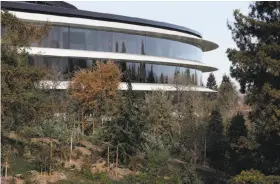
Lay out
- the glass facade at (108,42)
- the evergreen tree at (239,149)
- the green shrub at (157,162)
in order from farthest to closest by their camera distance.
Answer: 1. the glass facade at (108,42)
2. the green shrub at (157,162)
3. the evergreen tree at (239,149)

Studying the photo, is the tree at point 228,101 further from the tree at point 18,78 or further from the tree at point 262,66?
the tree at point 18,78

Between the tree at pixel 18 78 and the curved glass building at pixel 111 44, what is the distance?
730 inches

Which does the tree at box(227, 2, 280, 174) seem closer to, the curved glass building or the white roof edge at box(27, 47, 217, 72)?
the curved glass building

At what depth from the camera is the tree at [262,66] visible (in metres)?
17.9

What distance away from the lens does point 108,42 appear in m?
41.8

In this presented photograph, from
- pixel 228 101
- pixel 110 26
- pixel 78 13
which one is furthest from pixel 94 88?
pixel 228 101

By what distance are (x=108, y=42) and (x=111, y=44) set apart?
0.34 metres

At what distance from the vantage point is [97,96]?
2888cm

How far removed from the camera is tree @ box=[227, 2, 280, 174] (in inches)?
703

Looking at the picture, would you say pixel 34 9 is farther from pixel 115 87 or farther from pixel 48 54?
pixel 115 87

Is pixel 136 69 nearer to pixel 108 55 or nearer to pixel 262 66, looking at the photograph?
pixel 108 55

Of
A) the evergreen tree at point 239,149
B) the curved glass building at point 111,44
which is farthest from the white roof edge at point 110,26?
the evergreen tree at point 239,149

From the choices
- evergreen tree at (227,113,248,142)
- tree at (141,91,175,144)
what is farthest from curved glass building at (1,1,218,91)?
evergreen tree at (227,113,248,142)

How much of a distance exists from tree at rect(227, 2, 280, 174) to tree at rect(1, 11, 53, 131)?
844 cm
